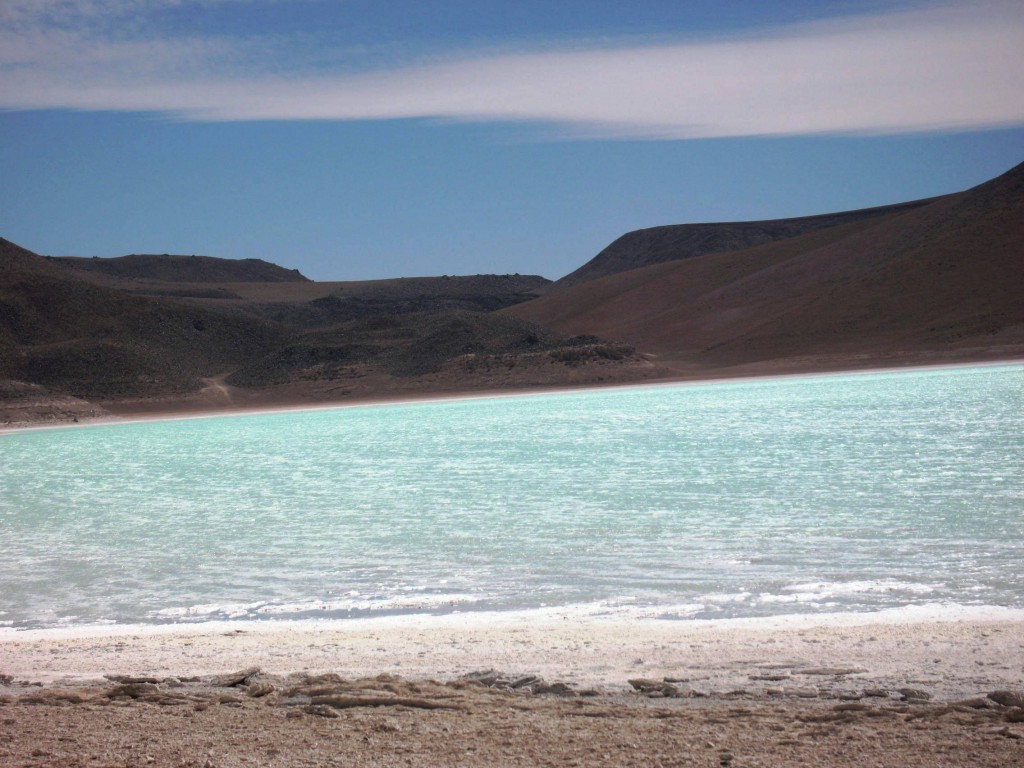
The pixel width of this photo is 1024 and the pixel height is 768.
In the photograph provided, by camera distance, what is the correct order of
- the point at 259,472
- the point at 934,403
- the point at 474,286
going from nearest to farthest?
the point at 259,472, the point at 934,403, the point at 474,286

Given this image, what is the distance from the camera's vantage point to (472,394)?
50.4m

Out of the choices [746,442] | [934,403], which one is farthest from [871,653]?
[934,403]

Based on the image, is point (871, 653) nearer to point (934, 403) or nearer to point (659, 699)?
point (659, 699)

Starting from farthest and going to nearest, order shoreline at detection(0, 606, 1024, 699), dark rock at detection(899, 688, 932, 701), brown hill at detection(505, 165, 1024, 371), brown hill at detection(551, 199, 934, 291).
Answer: brown hill at detection(551, 199, 934, 291) → brown hill at detection(505, 165, 1024, 371) → shoreline at detection(0, 606, 1024, 699) → dark rock at detection(899, 688, 932, 701)

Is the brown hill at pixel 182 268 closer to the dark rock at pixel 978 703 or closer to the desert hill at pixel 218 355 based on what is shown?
the desert hill at pixel 218 355

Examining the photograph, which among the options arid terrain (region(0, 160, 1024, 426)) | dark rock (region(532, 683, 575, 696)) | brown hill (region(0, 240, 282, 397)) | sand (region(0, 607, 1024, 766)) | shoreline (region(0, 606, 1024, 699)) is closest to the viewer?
sand (region(0, 607, 1024, 766))

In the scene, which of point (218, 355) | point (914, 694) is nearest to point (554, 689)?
point (914, 694)

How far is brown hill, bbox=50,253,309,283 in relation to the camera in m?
136

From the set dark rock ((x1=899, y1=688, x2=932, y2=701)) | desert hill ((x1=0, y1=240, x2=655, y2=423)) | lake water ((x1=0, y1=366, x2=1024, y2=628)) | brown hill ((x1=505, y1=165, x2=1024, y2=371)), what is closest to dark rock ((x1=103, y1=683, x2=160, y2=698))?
lake water ((x1=0, y1=366, x2=1024, y2=628))

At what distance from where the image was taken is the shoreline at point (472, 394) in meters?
44.3

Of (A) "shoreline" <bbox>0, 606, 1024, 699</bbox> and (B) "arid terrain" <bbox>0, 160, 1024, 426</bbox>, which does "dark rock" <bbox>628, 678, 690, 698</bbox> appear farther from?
(B) "arid terrain" <bbox>0, 160, 1024, 426</bbox>

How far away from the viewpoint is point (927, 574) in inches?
284

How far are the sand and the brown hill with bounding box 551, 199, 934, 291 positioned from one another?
374 ft

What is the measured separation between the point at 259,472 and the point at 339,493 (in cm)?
450
